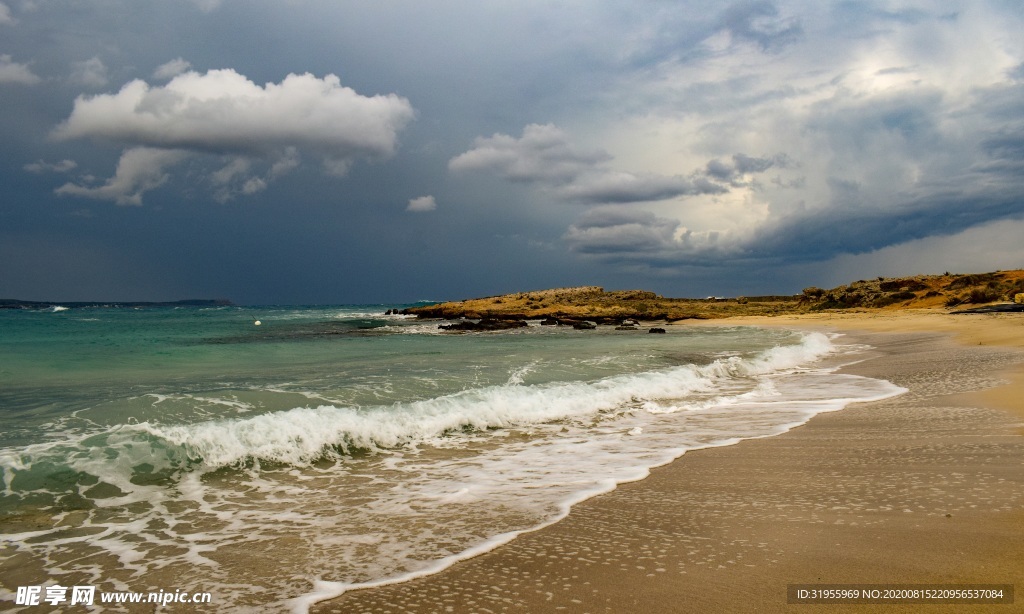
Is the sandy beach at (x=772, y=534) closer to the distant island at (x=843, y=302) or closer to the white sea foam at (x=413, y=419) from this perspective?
the white sea foam at (x=413, y=419)

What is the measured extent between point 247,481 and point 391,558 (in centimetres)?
337

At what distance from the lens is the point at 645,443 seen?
8281mm

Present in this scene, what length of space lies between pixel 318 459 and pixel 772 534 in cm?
581

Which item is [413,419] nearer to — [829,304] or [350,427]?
[350,427]

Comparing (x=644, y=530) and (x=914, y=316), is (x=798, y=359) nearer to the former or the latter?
(x=644, y=530)

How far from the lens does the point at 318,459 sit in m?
7.68

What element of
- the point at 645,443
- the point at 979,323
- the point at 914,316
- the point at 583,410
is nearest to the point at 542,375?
the point at 583,410

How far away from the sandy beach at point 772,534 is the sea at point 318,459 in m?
0.46

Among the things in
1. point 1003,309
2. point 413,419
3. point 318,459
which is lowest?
point 318,459

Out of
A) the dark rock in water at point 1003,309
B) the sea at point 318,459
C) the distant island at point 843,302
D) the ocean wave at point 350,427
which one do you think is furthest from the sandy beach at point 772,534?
the distant island at point 843,302

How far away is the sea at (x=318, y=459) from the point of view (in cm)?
433

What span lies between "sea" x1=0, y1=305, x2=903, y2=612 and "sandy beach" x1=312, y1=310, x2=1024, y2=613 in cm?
46

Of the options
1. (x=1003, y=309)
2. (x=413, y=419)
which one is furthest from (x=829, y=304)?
(x=413, y=419)

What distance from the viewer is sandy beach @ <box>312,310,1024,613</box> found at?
137 inches
